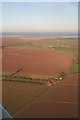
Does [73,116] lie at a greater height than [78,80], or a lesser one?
lesser

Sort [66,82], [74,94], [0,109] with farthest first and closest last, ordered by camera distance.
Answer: [66,82]
[74,94]
[0,109]

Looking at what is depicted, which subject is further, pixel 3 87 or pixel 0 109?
pixel 3 87

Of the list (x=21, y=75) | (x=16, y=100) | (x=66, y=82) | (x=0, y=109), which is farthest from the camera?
(x=21, y=75)

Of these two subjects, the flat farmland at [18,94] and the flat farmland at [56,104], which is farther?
the flat farmland at [18,94]

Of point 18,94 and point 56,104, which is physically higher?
point 18,94

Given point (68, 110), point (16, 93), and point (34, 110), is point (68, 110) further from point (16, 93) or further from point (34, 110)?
point (16, 93)

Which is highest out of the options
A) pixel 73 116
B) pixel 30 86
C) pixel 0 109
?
pixel 0 109

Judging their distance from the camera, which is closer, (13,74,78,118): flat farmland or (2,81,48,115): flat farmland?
(13,74,78,118): flat farmland

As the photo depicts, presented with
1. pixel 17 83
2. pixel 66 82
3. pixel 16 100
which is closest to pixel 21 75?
pixel 17 83

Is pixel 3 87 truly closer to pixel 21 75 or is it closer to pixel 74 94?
pixel 21 75

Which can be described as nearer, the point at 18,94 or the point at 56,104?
the point at 56,104
